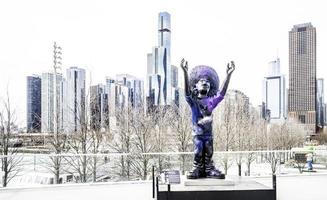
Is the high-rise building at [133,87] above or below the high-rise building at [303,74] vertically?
below

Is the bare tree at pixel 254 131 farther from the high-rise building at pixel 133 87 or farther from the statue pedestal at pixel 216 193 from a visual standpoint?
the statue pedestal at pixel 216 193

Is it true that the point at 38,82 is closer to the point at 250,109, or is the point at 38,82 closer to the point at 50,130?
the point at 50,130

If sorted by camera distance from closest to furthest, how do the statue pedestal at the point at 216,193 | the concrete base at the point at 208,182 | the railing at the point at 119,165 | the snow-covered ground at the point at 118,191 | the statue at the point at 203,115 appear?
the statue pedestal at the point at 216,193 → the concrete base at the point at 208,182 → the statue at the point at 203,115 → the snow-covered ground at the point at 118,191 → the railing at the point at 119,165

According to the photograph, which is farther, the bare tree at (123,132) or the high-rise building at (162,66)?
the high-rise building at (162,66)

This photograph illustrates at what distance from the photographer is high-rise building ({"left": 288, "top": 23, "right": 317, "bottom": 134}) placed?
143 ft

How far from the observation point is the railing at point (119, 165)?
608cm

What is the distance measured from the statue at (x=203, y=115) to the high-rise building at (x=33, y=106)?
928cm

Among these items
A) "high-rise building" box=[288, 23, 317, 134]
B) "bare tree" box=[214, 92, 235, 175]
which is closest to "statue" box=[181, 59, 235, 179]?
"bare tree" box=[214, 92, 235, 175]

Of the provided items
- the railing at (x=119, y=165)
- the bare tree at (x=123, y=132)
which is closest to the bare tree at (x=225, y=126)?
the bare tree at (x=123, y=132)

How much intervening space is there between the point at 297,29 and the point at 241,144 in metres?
40.4

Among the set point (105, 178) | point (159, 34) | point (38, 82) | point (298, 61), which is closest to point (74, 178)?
point (105, 178)

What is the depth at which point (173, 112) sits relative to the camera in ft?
50.5

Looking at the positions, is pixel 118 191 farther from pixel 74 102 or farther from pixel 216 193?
pixel 74 102

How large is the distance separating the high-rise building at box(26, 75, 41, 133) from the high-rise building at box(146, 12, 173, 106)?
15.5 feet
